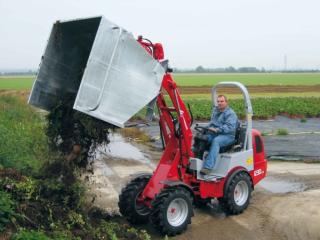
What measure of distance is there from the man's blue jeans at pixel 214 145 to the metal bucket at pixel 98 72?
72.5 inches

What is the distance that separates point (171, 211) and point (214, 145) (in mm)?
1532

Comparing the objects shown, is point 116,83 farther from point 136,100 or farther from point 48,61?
point 48,61

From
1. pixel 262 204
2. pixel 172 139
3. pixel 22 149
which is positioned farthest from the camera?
pixel 22 149

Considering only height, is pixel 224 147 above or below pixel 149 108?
below

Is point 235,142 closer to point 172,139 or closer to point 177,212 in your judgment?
point 172,139

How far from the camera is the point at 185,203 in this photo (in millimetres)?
7773

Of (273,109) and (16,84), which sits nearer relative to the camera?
(273,109)

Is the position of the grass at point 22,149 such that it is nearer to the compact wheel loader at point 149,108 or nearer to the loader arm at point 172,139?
the compact wheel loader at point 149,108

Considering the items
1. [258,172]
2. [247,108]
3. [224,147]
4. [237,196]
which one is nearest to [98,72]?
[224,147]

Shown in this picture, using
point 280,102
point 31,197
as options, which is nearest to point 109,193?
point 31,197

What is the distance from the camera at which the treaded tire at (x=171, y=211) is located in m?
7.45

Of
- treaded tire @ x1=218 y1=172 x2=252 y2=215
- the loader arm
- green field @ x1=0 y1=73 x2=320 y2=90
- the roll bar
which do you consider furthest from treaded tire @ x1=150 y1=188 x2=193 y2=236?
green field @ x1=0 y1=73 x2=320 y2=90

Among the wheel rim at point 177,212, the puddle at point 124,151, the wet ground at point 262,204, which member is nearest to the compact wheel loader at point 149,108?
the wheel rim at point 177,212

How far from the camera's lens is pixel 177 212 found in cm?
784
